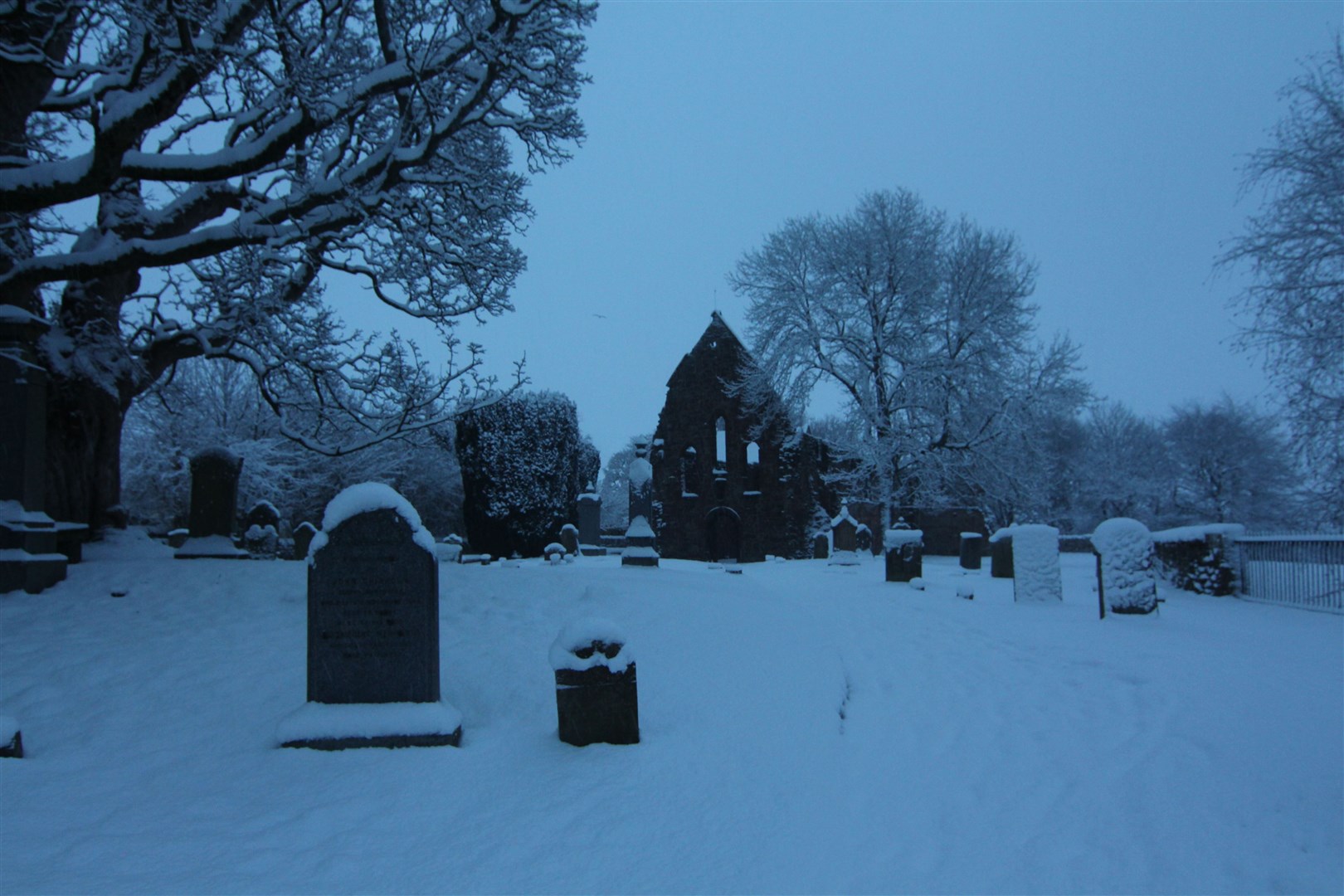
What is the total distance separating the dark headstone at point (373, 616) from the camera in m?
5.16

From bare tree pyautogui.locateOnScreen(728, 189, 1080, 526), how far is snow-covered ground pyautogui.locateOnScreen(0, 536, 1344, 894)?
15.9 meters

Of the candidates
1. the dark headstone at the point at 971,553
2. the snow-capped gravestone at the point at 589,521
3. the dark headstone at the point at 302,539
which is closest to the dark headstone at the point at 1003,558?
the dark headstone at the point at 971,553

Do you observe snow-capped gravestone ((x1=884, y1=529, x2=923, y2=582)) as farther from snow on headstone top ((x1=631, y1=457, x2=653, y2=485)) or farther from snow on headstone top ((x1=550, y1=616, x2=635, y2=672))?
snow on headstone top ((x1=550, y1=616, x2=635, y2=672))

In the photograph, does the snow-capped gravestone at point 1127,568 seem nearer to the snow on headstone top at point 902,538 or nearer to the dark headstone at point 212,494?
the snow on headstone top at point 902,538

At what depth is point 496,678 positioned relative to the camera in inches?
242

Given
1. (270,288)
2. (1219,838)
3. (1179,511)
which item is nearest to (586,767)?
(1219,838)

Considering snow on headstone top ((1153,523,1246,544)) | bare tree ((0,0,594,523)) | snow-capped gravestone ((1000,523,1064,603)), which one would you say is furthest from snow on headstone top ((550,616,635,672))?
snow on headstone top ((1153,523,1246,544))

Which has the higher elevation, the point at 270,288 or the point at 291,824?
the point at 270,288

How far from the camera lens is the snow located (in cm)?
476

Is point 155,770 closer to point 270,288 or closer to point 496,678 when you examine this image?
point 496,678

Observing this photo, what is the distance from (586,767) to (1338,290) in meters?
15.1

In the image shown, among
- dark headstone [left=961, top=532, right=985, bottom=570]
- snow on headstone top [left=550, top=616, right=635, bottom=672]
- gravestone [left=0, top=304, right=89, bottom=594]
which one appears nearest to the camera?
snow on headstone top [left=550, top=616, right=635, bottom=672]

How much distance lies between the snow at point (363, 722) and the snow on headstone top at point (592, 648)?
0.80 meters

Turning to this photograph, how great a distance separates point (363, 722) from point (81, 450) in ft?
27.4
